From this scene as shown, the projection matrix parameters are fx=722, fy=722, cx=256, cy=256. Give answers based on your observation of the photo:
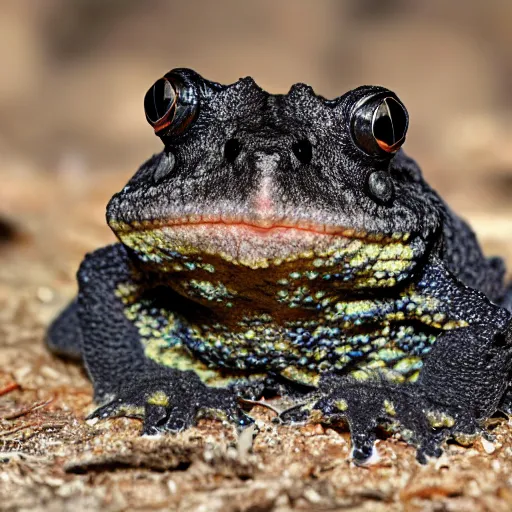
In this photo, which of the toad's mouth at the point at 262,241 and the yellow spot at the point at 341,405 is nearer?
the toad's mouth at the point at 262,241

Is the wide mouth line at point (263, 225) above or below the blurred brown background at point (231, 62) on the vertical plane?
below

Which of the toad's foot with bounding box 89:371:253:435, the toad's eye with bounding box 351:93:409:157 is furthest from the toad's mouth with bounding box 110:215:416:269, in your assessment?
the toad's foot with bounding box 89:371:253:435

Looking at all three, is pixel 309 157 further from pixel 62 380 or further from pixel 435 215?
pixel 62 380

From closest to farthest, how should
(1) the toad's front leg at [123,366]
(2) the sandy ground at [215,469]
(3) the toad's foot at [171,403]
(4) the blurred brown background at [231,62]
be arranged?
(2) the sandy ground at [215,469], (3) the toad's foot at [171,403], (1) the toad's front leg at [123,366], (4) the blurred brown background at [231,62]

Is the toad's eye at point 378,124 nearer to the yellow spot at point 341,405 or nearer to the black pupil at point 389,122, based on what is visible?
the black pupil at point 389,122

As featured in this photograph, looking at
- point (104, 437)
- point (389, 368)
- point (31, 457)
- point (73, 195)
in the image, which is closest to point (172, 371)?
point (104, 437)

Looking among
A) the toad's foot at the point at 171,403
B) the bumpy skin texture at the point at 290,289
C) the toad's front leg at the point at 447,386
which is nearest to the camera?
the bumpy skin texture at the point at 290,289

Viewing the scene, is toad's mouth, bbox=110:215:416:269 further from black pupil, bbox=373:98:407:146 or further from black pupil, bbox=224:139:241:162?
black pupil, bbox=373:98:407:146

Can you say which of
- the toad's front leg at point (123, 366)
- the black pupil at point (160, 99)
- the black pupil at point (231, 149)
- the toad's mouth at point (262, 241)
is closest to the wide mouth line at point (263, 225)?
the toad's mouth at point (262, 241)
